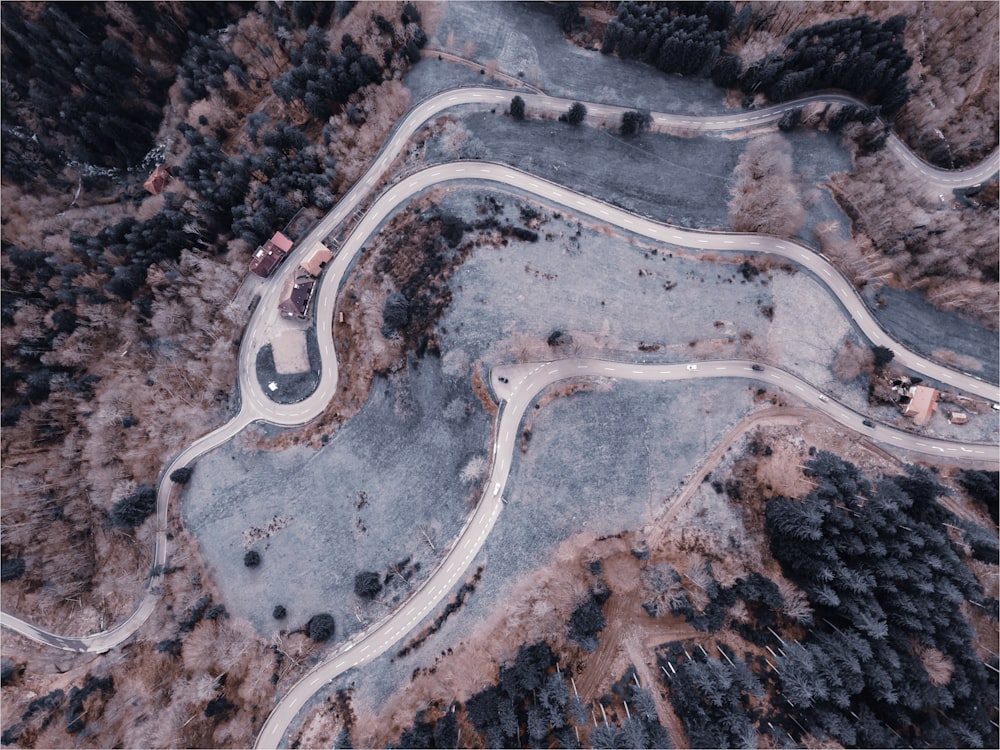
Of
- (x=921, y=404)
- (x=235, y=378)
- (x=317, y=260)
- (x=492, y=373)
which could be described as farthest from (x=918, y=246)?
(x=235, y=378)

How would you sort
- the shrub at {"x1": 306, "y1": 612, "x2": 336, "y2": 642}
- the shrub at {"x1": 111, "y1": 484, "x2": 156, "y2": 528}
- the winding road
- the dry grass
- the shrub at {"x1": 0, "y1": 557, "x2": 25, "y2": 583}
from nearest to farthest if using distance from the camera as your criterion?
the shrub at {"x1": 306, "y1": 612, "x2": 336, "y2": 642}
the winding road
the shrub at {"x1": 111, "y1": 484, "x2": 156, "y2": 528}
the dry grass
the shrub at {"x1": 0, "y1": 557, "x2": 25, "y2": 583}

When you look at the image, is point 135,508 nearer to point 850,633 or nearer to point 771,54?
point 850,633

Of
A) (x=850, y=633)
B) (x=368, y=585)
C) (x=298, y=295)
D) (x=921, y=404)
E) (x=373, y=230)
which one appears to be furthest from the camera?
(x=373, y=230)

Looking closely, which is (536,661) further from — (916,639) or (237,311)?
(237,311)

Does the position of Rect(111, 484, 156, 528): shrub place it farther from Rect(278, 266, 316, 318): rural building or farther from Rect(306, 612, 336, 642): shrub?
Rect(278, 266, 316, 318): rural building

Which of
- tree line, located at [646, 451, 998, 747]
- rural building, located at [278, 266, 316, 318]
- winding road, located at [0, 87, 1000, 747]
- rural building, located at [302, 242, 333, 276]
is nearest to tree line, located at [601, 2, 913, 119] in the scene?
winding road, located at [0, 87, 1000, 747]
